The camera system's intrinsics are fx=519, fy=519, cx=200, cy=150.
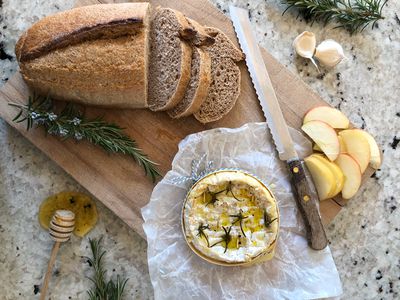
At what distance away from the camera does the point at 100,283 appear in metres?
2.20

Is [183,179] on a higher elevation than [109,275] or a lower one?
higher

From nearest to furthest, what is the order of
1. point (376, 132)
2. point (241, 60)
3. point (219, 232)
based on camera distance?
point (219, 232) → point (241, 60) → point (376, 132)

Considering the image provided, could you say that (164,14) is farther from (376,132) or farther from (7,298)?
(7,298)

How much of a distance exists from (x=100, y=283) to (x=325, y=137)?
1129mm

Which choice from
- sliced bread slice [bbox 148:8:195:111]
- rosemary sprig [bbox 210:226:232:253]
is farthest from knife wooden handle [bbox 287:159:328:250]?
sliced bread slice [bbox 148:8:195:111]

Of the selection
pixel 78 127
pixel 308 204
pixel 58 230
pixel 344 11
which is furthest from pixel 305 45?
pixel 58 230

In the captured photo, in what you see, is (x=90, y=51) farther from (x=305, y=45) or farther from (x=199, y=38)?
(x=305, y=45)

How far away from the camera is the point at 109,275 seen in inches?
89.2

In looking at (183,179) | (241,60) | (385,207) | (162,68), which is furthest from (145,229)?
(385,207)

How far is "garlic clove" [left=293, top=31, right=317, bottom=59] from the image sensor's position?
230cm

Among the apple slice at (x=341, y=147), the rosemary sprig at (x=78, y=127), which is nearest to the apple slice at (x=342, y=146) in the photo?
the apple slice at (x=341, y=147)

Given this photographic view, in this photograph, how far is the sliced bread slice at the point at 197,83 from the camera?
2059 mm

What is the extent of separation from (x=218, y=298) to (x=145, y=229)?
1.39ft

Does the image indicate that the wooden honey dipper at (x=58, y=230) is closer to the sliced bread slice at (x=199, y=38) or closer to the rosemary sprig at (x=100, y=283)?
the rosemary sprig at (x=100, y=283)
